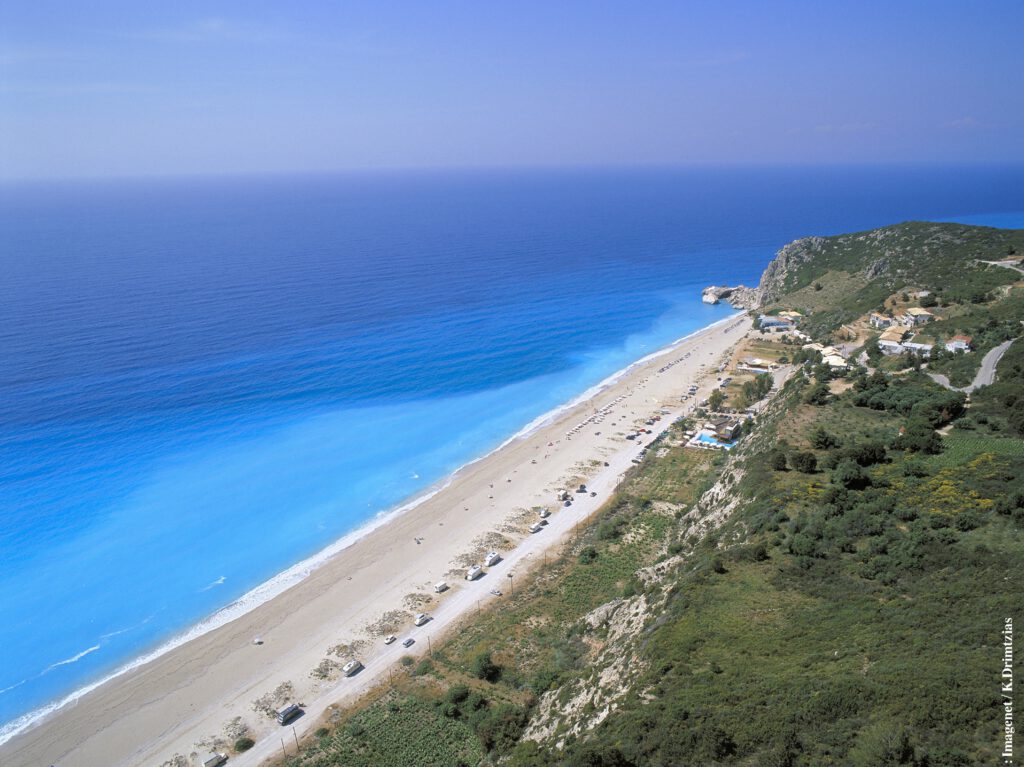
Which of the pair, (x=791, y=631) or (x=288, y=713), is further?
(x=288, y=713)

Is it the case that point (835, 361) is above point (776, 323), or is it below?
above

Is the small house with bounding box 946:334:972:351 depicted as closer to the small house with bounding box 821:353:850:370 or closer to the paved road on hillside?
the paved road on hillside

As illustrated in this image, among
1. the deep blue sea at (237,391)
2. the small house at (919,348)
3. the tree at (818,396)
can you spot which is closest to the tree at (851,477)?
the tree at (818,396)

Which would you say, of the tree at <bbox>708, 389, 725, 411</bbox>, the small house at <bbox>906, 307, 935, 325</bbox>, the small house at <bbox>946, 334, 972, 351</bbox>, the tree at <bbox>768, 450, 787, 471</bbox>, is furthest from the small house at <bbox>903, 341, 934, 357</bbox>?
the tree at <bbox>768, 450, 787, 471</bbox>

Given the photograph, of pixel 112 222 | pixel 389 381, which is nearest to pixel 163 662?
pixel 389 381

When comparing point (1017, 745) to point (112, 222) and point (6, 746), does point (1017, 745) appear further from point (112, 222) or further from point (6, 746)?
point (112, 222)

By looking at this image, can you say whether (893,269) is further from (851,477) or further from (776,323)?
(851,477)

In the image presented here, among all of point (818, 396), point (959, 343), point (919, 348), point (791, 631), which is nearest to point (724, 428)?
point (818, 396)
